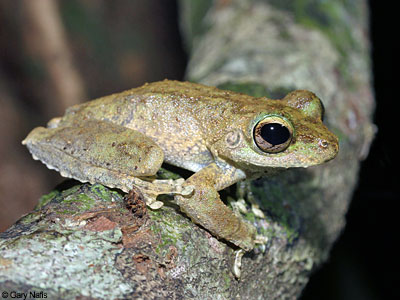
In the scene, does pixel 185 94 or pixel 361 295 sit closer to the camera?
pixel 185 94

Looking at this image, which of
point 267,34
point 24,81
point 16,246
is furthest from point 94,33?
point 16,246

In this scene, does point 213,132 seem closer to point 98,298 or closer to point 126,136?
point 126,136

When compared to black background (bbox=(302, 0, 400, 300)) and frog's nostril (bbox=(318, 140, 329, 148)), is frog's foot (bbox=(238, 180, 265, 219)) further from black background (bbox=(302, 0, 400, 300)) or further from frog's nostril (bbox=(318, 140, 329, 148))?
black background (bbox=(302, 0, 400, 300))

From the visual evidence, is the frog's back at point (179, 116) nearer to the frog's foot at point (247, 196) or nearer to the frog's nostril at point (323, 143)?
the frog's foot at point (247, 196)

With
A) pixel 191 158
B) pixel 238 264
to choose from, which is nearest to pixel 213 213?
pixel 238 264

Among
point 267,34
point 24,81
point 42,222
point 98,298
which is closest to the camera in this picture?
point 98,298

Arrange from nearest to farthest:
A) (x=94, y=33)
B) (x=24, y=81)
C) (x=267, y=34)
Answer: (x=267, y=34) → (x=24, y=81) → (x=94, y=33)

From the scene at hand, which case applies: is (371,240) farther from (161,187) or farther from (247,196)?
(161,187)

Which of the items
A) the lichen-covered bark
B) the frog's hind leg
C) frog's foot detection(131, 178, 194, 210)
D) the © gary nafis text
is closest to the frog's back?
the frog's hind leg
